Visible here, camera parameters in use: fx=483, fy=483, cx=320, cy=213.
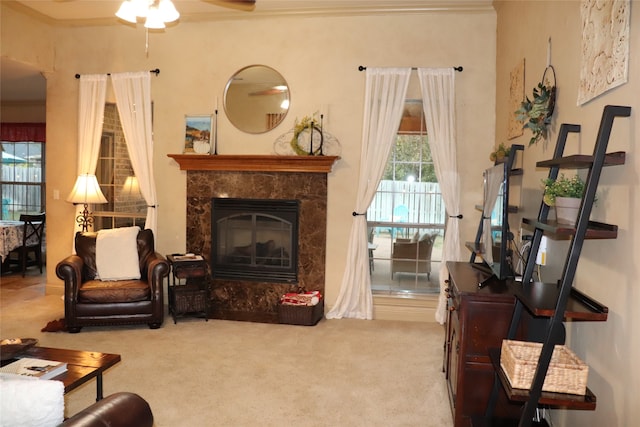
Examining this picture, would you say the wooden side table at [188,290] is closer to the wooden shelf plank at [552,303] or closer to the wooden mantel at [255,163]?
the wooden mantel at [255,163]

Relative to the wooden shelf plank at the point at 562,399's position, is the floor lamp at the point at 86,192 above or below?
above

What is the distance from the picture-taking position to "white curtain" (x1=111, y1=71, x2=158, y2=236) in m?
5.48

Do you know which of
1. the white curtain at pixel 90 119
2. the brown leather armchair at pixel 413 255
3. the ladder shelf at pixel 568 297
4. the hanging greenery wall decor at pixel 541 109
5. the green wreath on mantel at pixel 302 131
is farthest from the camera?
the white curtain at pixel 90 119

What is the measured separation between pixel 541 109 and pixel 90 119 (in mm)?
4866

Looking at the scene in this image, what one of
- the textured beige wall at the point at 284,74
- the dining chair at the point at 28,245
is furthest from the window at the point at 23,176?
the textured beige wall at the point at 284,74

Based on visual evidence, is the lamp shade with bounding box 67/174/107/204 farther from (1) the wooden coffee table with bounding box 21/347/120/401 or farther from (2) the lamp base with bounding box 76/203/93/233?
(1) the wooden coffee table with bounding box 21/347/120/401

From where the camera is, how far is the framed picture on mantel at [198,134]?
5.34 m

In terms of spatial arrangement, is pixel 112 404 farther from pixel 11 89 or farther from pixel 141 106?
pixel 11 89

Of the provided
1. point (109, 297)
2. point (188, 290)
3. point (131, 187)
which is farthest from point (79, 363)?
point (131, 187)

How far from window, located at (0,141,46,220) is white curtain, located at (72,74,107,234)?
3795mm

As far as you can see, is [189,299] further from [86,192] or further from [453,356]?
[453,356]

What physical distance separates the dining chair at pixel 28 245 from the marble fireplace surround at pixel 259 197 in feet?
11.0

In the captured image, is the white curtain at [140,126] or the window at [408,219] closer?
the window at [408,219]

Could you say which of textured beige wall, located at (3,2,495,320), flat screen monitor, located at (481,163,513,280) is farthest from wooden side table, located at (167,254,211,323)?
flat screen monitor, located at (481,163,513,280)
